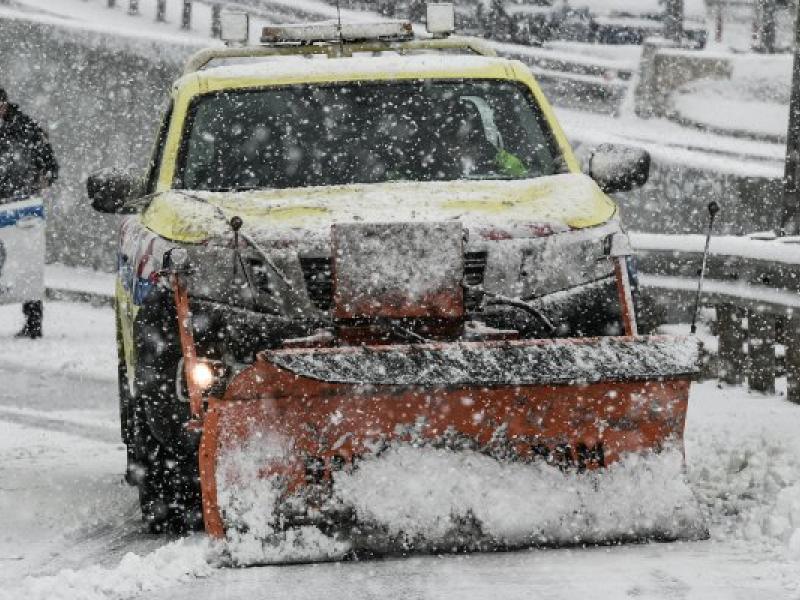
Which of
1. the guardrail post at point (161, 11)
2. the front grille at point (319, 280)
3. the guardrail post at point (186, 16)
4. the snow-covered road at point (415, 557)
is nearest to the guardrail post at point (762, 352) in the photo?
the snow-covered road at point (415, 557)

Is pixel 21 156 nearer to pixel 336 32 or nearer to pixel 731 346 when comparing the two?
pixel 731 346

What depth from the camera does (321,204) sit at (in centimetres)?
686

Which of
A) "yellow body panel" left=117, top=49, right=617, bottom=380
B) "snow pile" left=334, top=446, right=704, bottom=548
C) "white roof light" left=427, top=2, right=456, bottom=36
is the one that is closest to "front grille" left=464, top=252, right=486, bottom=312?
"yellow body panel" left=117, top=49, right=617, bottom=380

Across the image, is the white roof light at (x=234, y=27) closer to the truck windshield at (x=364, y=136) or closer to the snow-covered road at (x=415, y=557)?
the truck windshield at (x=364, y=136)

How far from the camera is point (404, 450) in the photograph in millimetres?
6109

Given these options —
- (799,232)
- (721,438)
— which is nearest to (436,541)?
(721,438)

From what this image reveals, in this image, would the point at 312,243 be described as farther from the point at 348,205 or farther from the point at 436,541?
the point at 436,541

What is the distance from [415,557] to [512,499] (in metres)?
0.41

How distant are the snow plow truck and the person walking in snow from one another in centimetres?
609

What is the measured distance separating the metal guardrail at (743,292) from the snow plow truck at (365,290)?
9.75 feet

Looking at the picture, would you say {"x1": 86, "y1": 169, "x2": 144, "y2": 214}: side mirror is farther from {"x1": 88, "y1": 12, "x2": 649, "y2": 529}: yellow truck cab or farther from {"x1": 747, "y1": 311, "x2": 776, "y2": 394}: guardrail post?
{"x1": 747, "y1": 311, "x2": 776, "y2": 394}: guardrail post

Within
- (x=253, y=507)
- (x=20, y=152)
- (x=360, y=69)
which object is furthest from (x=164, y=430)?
(x=20, y=152)

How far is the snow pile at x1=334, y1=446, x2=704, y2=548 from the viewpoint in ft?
20.0

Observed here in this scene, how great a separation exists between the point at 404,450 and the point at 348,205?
1.11 metres
